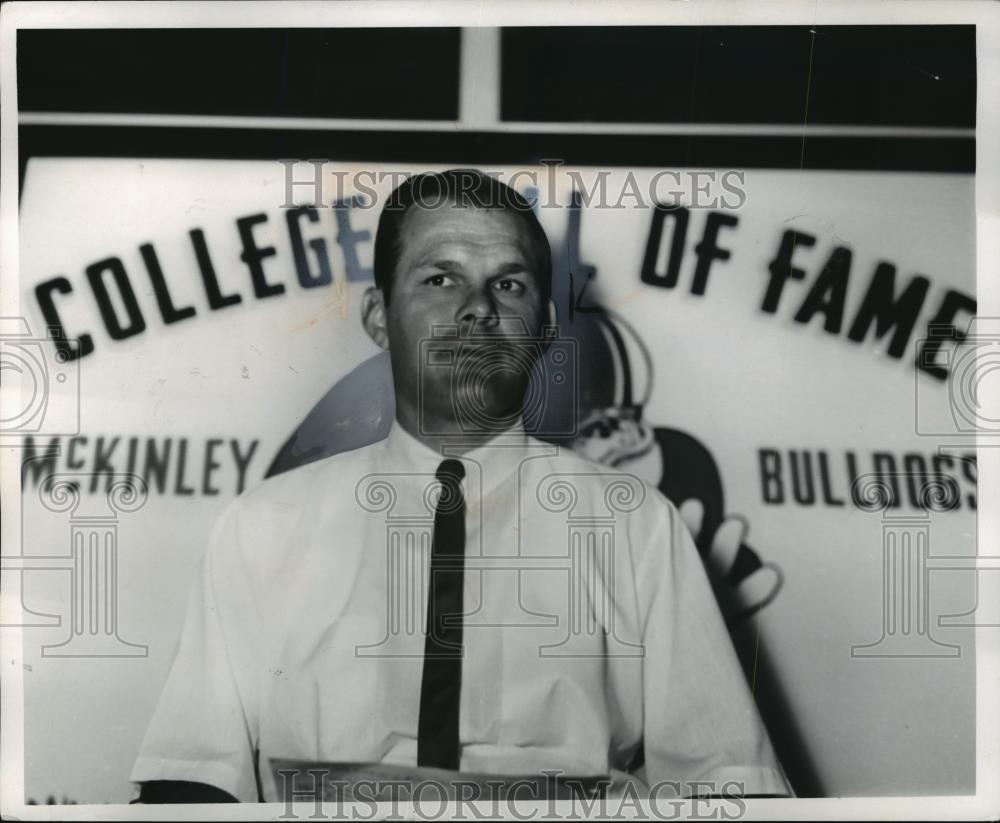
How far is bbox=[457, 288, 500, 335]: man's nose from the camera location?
184cm

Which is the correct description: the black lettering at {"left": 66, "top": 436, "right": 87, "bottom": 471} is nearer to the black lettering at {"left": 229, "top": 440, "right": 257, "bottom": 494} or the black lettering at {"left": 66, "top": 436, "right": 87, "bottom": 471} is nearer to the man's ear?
the black lettering at {"left": 229, "top": 440, "right": 257, "bottom": 494}

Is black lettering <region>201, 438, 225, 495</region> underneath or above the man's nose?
underneath

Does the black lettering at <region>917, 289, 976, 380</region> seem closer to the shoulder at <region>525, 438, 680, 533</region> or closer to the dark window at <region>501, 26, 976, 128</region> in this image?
the dark window at <region>501, 26, 976, 128</region>

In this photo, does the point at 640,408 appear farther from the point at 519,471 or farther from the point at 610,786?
the point at 610,786

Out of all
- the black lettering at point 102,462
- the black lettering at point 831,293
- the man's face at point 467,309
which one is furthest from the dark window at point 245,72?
the black lettering at point 831,293

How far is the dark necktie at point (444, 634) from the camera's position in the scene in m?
1.82

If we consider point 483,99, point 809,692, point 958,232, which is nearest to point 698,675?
point 809,692

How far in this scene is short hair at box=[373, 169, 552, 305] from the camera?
1856 millimetres

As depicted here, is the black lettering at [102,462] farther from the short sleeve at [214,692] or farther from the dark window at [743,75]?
the dark window at [743,75]

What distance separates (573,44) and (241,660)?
4.22ft

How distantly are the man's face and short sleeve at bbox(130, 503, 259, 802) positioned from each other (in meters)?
0.44

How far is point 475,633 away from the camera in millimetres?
1839

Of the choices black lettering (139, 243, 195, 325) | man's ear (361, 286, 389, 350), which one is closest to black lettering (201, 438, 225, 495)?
black lettering (139, 243, 195, 325)

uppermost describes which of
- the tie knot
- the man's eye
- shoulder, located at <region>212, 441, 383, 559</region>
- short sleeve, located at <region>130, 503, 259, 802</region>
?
the man's eye
